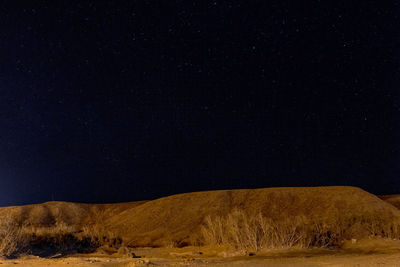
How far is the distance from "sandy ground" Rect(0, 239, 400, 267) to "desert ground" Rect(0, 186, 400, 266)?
0.08ft

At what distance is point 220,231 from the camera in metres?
18.0

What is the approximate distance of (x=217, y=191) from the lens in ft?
162

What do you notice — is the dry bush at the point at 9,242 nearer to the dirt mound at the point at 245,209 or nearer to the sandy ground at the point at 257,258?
the sandy ground at the point at 257,258

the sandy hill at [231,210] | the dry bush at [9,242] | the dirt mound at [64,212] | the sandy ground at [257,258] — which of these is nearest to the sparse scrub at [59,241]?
the dry bush at [9,242]

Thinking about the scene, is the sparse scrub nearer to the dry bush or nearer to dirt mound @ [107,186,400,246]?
the dry bush

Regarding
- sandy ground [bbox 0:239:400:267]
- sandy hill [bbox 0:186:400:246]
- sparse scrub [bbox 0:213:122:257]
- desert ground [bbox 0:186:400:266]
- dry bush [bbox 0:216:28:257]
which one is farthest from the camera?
sandy hill [bbox 0:186:400:246]

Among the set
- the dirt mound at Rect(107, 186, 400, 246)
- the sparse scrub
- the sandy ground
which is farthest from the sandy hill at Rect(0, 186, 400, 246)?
the sandy ground

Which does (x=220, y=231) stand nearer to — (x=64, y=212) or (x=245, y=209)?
(x=245, y=209)

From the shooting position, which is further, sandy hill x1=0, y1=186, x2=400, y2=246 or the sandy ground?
sandy hill x1=0, y1=186, x2=400, y2=246

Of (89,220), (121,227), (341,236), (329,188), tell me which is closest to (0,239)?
(341,236)

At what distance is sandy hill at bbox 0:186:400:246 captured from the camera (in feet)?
112

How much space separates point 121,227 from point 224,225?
24.0 meters

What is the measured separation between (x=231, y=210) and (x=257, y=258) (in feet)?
88.6

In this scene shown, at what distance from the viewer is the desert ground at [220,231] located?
12547 millimetres
